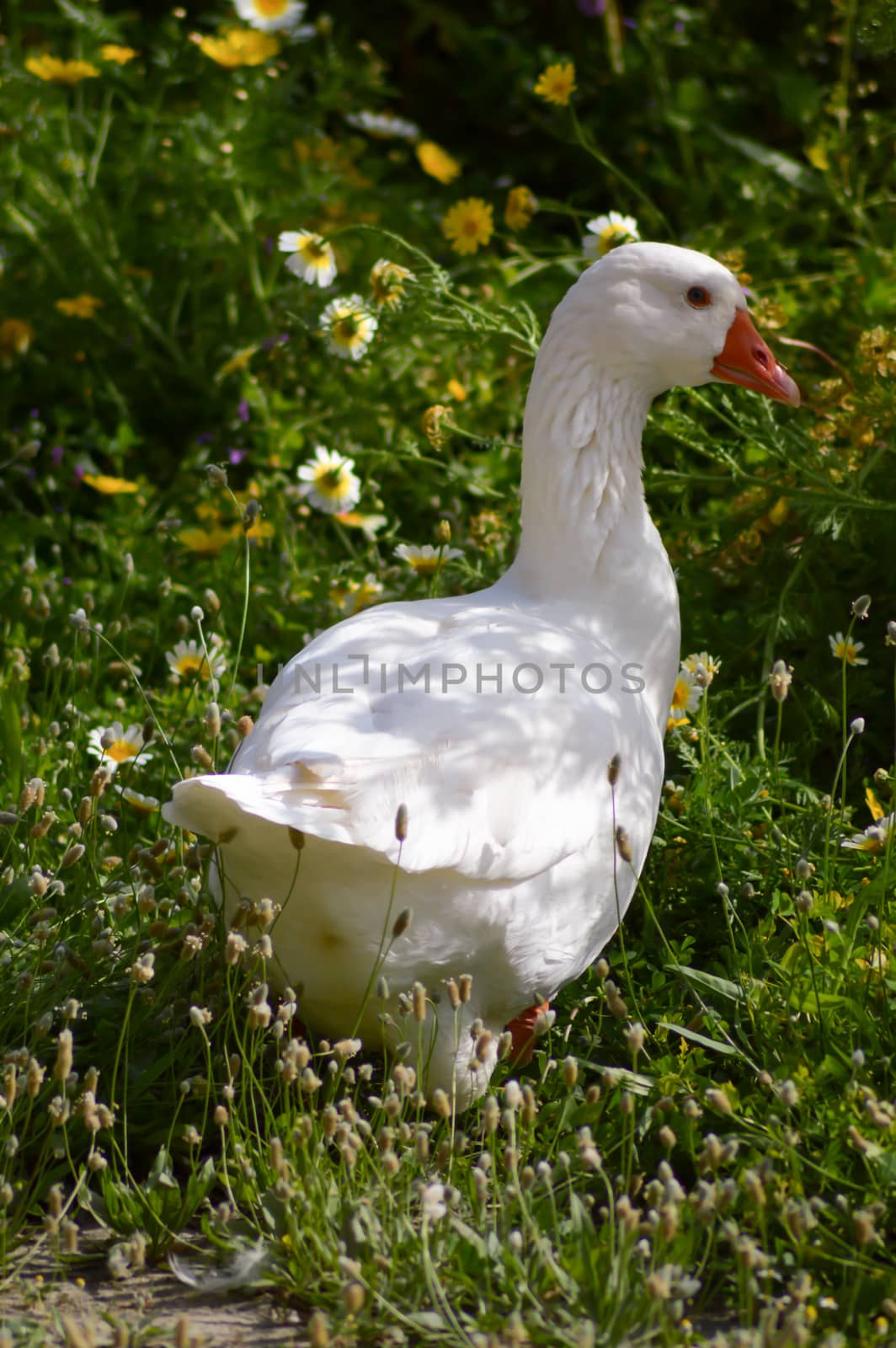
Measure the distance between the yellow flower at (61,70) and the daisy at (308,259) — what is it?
4.39 feet

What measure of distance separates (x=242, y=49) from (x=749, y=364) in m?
2.61

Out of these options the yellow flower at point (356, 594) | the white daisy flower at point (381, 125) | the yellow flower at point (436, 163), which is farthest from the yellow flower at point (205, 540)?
the white daisy flower at point (381, 125)

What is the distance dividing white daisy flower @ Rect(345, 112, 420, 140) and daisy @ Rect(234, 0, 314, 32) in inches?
21.1

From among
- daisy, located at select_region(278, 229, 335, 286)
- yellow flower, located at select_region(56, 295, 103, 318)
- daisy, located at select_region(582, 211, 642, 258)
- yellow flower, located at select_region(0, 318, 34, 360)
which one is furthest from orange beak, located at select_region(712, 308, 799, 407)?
yellow flower, located at select_region(0, 318, 34, 360)

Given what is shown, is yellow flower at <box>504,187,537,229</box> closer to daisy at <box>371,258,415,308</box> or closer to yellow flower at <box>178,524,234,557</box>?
daisy at <box>371,258,415,308</box>

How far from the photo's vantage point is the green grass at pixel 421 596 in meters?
2.05

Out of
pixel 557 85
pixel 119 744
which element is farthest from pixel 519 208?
pixel 119 744

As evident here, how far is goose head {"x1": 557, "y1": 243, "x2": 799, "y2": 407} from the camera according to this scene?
9.18 feet

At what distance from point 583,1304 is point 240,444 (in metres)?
3.29

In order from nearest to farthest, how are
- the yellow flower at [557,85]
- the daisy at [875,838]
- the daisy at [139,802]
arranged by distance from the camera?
the daisy at [875,838] → the daisy at [139,802] → the yellow flower at [557,85]

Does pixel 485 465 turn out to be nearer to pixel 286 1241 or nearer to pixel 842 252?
pixel 842 252

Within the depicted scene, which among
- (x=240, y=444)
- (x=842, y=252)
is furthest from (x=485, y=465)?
(x=842, y=252)

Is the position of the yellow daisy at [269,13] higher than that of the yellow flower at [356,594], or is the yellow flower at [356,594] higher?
the yellow daisy at [269,13]

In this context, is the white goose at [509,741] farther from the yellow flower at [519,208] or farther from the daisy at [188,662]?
the yellow flower at [519,208]
